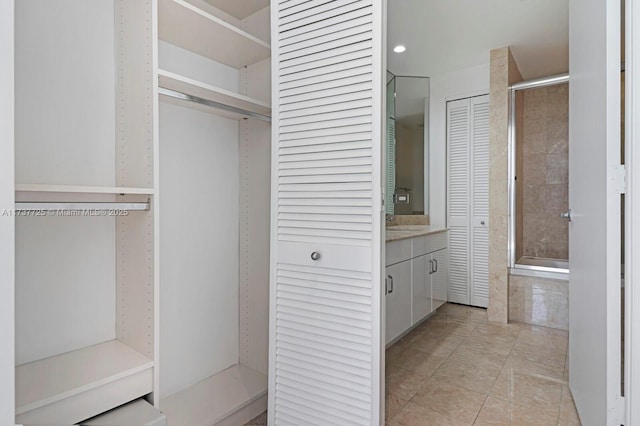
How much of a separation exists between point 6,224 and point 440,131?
12.9 ft

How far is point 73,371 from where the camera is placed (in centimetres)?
133

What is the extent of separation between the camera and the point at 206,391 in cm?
187

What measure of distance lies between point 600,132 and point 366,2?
105 cm

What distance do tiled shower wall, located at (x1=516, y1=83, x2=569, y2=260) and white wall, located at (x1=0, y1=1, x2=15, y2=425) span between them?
4.10 meters

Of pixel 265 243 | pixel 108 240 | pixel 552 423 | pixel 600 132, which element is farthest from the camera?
pixel 265 243

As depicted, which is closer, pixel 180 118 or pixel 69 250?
pixel 69 250

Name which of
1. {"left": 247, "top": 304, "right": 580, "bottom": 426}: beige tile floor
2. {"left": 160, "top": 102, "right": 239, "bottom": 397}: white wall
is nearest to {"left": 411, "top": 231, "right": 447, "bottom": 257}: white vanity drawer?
{"left": 247, "top": 304, "right": 580, "bottom": 426}: beige tile floor

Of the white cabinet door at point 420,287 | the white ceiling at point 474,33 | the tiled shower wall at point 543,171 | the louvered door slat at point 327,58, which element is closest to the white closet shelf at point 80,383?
the louvered door slat at point 327,58

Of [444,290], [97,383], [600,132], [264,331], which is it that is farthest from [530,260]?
[97,383]

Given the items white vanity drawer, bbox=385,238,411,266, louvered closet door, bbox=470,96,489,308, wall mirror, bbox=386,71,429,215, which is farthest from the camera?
louvered closet door, bbox=470,96,489,308

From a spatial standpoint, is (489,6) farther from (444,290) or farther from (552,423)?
(552,423)

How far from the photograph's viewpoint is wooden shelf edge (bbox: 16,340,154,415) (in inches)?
45.7

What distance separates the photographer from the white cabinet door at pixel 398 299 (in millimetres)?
2436

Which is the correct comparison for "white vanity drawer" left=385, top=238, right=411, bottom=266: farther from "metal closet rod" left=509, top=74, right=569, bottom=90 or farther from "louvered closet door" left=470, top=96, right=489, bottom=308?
"metal closet rod" left=509, top=74, right=569, bottom=90
